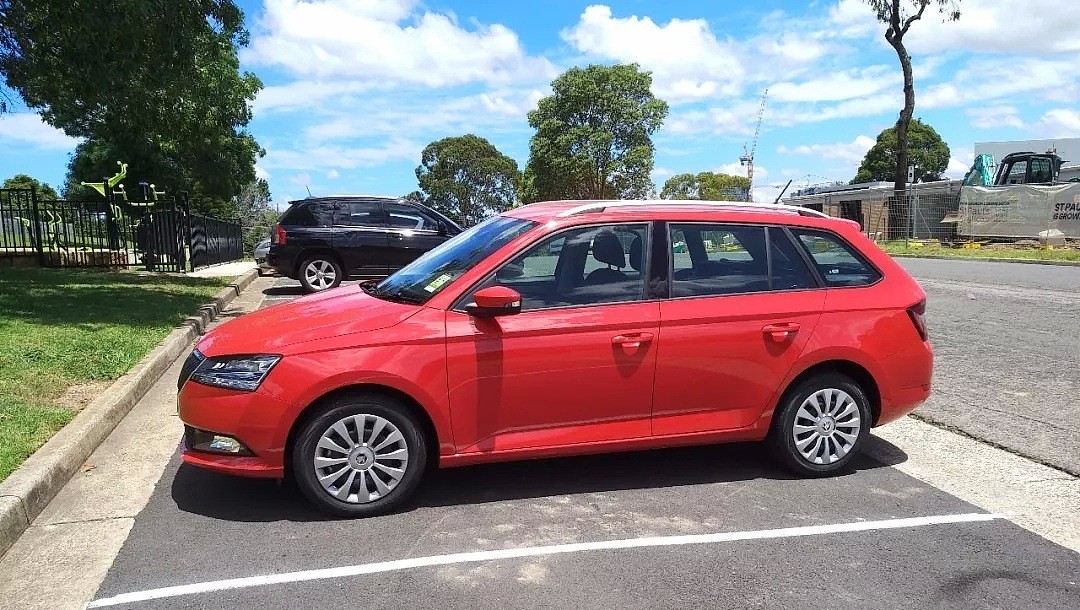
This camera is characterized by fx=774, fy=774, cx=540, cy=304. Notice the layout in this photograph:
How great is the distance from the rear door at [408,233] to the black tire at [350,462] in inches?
391

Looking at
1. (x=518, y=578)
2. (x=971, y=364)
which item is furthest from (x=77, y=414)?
(x=971, y=364)

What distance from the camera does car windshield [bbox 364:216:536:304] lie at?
457cm

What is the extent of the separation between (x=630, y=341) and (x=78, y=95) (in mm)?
11479

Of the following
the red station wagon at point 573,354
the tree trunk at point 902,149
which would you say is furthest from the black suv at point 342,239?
the tree trunk at point 902,149

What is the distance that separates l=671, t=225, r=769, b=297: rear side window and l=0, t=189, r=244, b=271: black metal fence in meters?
15.4

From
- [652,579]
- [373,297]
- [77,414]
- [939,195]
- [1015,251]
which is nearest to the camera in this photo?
[652,579]

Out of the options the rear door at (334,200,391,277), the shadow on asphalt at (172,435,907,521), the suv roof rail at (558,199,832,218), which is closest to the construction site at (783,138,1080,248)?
the rear door at (334,200,391,277)

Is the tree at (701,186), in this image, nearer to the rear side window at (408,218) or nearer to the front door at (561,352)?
the rear side window at (408,218)

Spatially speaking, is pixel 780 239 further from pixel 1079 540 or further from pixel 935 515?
pixel 1079 540

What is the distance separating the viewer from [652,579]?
139 inches

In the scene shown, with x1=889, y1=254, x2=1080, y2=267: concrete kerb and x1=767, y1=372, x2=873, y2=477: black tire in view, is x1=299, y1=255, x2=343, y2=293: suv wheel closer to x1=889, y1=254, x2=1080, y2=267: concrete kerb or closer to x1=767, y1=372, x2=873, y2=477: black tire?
x1=767, y1=372, x2=873, y2=477: black tire

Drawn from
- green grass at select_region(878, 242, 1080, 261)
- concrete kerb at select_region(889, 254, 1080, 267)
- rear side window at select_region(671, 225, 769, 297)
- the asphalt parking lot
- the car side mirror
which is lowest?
the asphalt parking lot

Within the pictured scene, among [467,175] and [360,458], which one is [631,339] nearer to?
[360,458]

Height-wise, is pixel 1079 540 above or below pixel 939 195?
below
